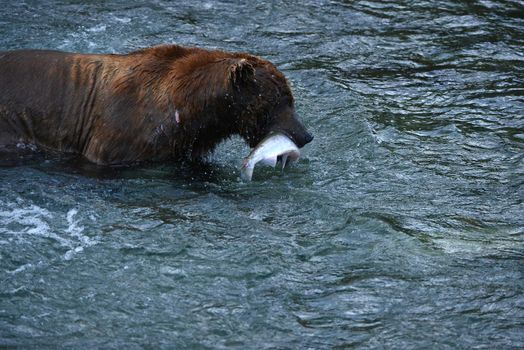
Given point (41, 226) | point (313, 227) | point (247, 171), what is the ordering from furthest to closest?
point (247, 171)
point (313, 227)
point (41, 226)

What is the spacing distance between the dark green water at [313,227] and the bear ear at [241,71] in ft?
2.75

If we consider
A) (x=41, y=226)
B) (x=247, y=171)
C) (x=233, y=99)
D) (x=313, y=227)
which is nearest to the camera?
(x=41, y=226)

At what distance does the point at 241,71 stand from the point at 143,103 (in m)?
0.85

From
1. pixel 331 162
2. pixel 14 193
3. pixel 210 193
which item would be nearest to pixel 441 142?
pixel 331 162

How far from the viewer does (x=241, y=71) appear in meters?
7.15

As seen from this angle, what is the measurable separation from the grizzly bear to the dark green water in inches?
9.8

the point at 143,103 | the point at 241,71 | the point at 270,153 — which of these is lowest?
the point at 270,153

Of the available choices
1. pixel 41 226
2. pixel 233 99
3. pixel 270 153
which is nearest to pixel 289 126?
pixel 270 153

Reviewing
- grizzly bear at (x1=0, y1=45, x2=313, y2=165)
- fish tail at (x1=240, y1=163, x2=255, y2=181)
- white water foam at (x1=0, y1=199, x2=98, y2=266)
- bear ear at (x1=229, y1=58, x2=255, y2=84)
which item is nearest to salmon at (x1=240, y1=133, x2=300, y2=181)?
fish tail at (x1=240, y1=163, x2=255, y2=181)

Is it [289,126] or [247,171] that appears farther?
[289,126]

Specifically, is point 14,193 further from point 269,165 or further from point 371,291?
point 371,291

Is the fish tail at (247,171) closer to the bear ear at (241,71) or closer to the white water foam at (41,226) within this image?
the bear ear at (241,71)

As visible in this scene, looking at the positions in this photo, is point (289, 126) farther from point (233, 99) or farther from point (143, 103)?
point (143, 103)

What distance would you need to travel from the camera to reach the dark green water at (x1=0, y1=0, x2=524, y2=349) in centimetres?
526
